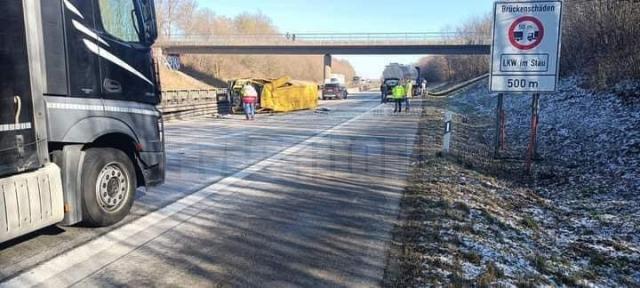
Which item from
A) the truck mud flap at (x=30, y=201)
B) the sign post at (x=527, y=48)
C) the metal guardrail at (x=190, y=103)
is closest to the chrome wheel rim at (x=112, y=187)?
the truck mud flap at (x=30, y=201)

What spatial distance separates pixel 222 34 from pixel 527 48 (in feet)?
234

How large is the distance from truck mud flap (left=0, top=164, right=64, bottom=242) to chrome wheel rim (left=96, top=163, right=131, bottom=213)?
0.56 metres

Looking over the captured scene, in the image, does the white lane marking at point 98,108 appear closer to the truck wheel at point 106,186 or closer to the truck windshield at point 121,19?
the truck wheel at point 106,186

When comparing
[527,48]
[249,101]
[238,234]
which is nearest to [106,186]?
[238,234]

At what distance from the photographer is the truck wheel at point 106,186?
4840mm

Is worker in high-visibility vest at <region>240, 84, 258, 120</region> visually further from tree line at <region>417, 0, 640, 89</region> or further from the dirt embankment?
tree line at <region>417, 0, 640, 89</region>

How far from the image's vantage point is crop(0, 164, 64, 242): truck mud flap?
3920 millimetres

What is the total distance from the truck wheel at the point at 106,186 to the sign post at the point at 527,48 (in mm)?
6763

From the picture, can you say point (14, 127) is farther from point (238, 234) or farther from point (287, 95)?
point (287, 95)

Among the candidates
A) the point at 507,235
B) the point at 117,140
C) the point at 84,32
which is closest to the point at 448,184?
the point at 507,235

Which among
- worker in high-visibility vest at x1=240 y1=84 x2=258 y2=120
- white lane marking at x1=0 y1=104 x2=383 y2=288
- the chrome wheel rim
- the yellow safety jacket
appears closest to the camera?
white lane marking at x1=0 y1=104 x2=383 y2=288

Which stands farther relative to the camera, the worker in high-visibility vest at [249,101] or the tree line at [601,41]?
the worker in high-visibility vest at [249,101]

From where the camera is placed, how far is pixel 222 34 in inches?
2965

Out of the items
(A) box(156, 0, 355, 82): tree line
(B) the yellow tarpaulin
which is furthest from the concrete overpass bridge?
(B) the yellow tarpaulin
